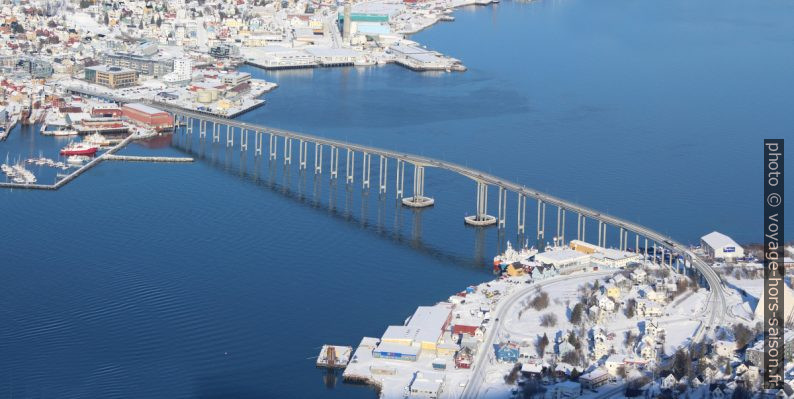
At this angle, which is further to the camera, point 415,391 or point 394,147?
point 394,147

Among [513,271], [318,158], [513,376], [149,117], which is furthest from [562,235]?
[149,117]

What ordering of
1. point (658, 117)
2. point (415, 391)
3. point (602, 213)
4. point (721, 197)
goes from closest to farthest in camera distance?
point (415, 391), point (602, 213), point (721, 197), point (658, 117)

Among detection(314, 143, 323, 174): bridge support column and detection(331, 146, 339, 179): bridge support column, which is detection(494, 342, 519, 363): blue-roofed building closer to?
detection(331, 146, 339, 179): bridge support column

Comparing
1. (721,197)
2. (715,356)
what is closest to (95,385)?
(715,356)

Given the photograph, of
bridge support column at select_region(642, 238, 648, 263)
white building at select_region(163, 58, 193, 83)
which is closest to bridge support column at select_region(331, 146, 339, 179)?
bridge support column at select_region(642, 238, 648, 263)

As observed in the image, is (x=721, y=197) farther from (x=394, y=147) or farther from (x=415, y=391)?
(x=415, y=391)

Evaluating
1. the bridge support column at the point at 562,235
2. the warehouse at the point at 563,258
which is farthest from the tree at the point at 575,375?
the bridge support column at the point at 562,235
